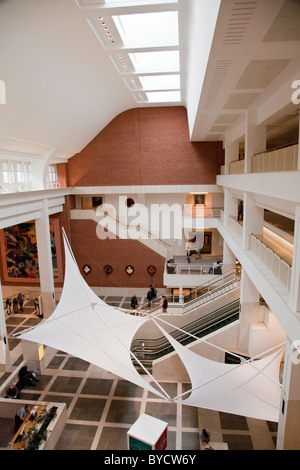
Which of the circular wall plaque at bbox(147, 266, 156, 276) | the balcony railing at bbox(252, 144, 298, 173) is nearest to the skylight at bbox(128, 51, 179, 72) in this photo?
the balcony railing at bbox(252, 144, 298, 173)

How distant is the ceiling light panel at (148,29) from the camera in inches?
307

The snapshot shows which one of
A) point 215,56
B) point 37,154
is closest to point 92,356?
point 215,56

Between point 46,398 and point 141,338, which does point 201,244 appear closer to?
point 141,338

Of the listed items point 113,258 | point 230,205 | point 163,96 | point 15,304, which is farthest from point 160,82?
point 15,304

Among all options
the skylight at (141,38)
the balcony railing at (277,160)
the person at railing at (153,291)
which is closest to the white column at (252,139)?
the balcony railing at (277,160)

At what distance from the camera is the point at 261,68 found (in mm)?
5738

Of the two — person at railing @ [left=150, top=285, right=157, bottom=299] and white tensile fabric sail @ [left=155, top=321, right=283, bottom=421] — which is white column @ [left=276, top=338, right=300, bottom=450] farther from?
person at railing @ [left=150, top=285, right=157, bottom=299]

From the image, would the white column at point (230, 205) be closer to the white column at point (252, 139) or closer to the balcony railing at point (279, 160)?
the white column at point (252, 139)

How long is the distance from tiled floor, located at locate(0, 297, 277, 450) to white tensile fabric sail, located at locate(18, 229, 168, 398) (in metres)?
2.35

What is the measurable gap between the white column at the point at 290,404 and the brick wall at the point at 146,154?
40.5 ft

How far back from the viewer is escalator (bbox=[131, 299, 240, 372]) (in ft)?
36.7

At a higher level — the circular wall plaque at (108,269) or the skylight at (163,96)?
the skylight at (163,96)

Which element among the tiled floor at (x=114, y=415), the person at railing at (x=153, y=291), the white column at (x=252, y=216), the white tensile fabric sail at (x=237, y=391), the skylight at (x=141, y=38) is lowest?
the tiled floor at (x=114, y=415)

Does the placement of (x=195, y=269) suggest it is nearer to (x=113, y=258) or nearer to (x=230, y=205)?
(x=230, y=205)
